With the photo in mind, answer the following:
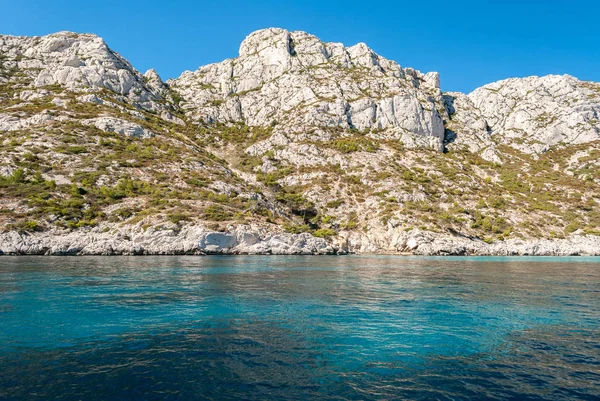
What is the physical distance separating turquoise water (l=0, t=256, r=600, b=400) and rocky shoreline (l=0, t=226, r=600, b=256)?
33.2 meters

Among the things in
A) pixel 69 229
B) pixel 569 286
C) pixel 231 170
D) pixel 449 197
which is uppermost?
pixel 231 170

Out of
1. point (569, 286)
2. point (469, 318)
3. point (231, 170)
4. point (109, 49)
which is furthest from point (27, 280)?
point (109, 49)

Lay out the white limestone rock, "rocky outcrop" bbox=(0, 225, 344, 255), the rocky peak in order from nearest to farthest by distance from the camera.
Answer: "rocky outcrop" bbox=(0, 225, 344, 255) < the white limestone rock < the rocky peak

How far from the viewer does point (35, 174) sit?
68.1 m

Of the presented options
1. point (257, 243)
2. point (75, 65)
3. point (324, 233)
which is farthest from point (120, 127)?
point (324, 233)

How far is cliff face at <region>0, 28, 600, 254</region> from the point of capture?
206 feet

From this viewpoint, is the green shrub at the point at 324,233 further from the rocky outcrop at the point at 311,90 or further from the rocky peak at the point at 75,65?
the rocky peak at the point at 75,65

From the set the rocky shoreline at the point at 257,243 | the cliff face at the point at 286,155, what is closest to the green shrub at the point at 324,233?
the cliff face at the point at 286,155

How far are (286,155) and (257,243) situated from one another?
54171mm

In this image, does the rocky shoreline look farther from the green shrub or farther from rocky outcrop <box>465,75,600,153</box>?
rocky outcrop <box>465,75,600,153</box>

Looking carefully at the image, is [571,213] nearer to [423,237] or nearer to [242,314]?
[423,237]

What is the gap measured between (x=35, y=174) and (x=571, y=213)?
119338 millimetres

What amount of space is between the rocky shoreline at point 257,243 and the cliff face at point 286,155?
0.28 m

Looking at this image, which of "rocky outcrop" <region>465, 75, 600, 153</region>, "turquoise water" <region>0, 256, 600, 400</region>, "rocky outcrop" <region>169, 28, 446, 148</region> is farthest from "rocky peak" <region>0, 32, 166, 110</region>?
"rocky outcrop" <region>465, 75, 600, 153</region>
